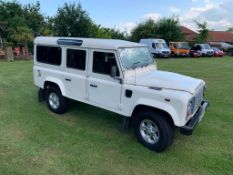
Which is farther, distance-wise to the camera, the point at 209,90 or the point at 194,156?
the point at 209,90

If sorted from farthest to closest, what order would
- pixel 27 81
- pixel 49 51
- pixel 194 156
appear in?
1. pixel 27 81
2. pixel 49 51
3. pixel 194 156

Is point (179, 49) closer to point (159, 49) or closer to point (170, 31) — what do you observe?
point (159, 49)

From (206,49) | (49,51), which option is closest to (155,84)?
(49,51)

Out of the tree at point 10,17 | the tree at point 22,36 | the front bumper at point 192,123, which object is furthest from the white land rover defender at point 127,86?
the tree at point 10,17

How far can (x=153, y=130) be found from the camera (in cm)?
441

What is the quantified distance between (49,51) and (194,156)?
4.19 m

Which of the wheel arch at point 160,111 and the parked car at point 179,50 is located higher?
the parked car at point 179,50

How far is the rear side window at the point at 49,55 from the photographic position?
19.3 feet

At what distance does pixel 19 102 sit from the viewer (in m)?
7.14

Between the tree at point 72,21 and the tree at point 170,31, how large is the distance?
460 inches

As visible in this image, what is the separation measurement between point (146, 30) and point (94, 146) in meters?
33.0

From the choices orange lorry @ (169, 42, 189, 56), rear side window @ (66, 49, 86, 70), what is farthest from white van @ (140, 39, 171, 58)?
rear side window @ (66, 49, 86, 70)

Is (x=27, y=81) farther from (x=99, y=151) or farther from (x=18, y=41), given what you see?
(x=18, y=41)

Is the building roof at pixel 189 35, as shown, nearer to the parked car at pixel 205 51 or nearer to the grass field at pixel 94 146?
the parked car at pixel 205 51
